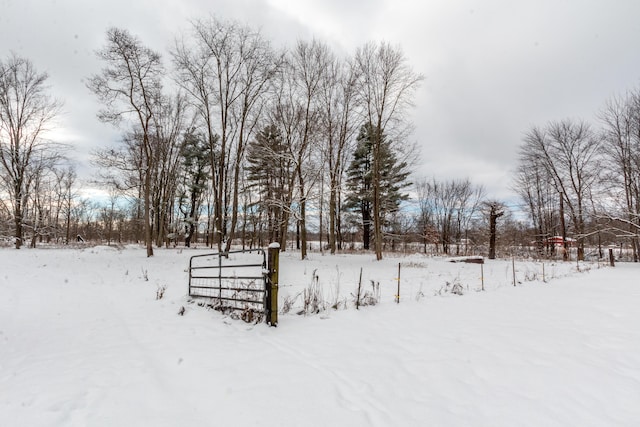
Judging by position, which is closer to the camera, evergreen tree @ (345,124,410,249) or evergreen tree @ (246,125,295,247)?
evergreen tree @ (246,125,295,247)

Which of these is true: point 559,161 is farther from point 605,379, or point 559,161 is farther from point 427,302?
point 605,379

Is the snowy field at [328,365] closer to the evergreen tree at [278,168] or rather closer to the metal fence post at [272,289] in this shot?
the metal fence post at [272,289]

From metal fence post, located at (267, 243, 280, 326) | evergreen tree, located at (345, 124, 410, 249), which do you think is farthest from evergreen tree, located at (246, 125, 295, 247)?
metal fence post, located at (267, 243, 280, 326)

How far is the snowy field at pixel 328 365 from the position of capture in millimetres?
2545

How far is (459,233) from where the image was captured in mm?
42094

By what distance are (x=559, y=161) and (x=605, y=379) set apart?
27841 millimetres

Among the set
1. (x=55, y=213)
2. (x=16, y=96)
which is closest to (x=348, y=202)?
(x=16, y=96)

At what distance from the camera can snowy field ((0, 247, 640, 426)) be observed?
2.54 metres

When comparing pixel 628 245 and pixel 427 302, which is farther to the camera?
pixel 628 245

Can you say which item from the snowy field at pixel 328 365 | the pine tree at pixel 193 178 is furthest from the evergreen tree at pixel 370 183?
the snowy field at pixel 328 365

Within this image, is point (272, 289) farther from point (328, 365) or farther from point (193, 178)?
point (193, 178)

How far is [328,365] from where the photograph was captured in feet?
11.7

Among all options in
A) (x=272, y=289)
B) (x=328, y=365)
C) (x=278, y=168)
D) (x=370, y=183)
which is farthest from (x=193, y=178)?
(x=328, y=365)

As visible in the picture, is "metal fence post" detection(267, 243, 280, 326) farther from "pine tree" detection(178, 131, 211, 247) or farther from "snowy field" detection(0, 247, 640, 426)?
"pine tree" detection(178, 131, 211, 247)
